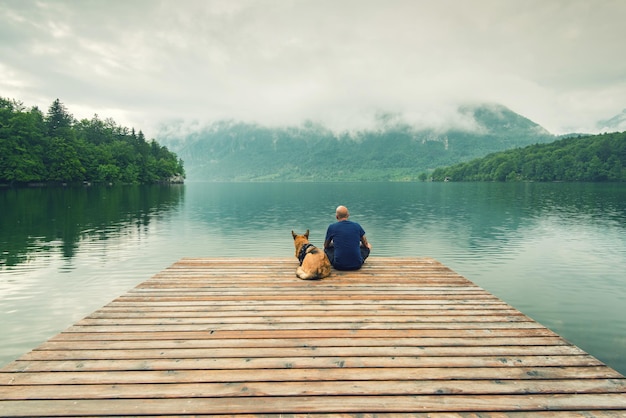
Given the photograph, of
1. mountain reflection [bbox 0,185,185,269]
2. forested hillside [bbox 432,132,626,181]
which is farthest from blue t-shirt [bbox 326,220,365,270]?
forested hillside [bbox 432,132,626,181]

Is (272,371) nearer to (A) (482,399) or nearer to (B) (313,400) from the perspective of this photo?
(B) (313,400)

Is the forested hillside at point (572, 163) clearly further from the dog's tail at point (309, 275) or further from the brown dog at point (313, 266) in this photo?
the dog's tail at point (309, 275)

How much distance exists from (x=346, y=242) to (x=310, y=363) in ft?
19.2

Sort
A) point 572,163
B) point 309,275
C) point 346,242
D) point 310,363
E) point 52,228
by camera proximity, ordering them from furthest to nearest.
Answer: point 572,163
point 52,228
point 346,242
point 309,275
point 310,363

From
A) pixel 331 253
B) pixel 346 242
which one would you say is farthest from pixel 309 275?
pixel 346 242

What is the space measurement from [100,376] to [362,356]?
3.96 m

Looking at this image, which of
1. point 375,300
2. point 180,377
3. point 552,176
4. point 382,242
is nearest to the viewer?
point 180,377

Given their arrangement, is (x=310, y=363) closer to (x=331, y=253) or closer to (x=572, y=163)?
(x=331, y=253)

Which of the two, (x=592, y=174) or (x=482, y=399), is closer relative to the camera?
(x=482, y=399)

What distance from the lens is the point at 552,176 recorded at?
163 metres

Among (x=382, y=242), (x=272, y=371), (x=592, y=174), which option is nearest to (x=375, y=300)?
(x=272, y=371)

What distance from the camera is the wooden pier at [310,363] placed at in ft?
14.7

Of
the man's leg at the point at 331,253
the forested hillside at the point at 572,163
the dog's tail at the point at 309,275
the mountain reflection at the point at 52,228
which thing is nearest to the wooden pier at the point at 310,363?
the dog's tail at the point at 309,275

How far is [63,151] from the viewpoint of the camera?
326 ft
